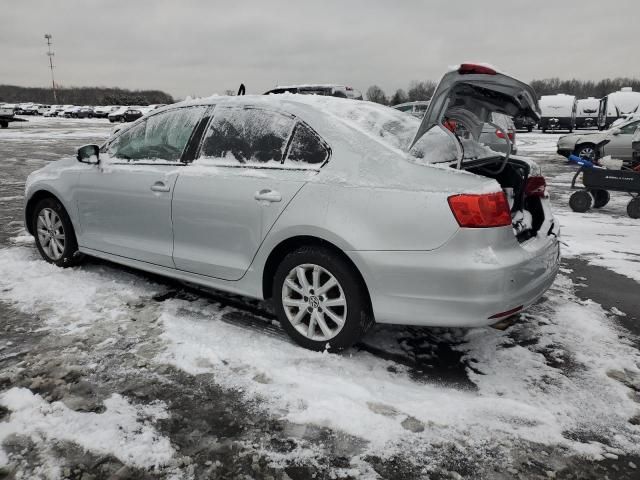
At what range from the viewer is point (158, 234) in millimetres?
3963

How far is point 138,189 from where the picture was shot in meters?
4.03

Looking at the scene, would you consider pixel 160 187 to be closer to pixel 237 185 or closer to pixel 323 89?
pixel 237 185

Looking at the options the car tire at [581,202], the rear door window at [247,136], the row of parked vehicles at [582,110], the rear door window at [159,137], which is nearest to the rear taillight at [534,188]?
the rear door window at [247,136]

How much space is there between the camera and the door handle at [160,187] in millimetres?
3818

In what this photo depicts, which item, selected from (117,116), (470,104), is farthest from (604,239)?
(117,116)

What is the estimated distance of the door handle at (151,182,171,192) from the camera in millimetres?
3818

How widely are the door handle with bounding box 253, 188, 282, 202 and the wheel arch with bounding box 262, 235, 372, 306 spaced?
0.90 ft

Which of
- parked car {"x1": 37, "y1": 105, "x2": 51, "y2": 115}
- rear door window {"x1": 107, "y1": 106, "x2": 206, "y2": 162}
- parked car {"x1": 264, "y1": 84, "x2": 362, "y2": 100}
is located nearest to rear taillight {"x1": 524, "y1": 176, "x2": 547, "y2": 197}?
rear door window {"x1": 107, "y1": 106, "x2": 206, "y2": 162}

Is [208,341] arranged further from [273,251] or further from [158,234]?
[158,234]

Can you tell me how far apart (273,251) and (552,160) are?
52.2 feet

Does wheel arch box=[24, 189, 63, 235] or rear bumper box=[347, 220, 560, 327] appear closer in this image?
rear bumper box=[347, 220, 560, 327]

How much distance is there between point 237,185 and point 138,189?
108 centimetres

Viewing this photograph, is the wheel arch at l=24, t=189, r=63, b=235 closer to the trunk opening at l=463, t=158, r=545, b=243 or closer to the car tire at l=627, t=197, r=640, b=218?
the trunk opening at l=463, t=158, r=545, b=243

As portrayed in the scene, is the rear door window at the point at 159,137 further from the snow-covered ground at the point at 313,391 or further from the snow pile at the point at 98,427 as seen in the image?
the snow pile at the point at 98,427
